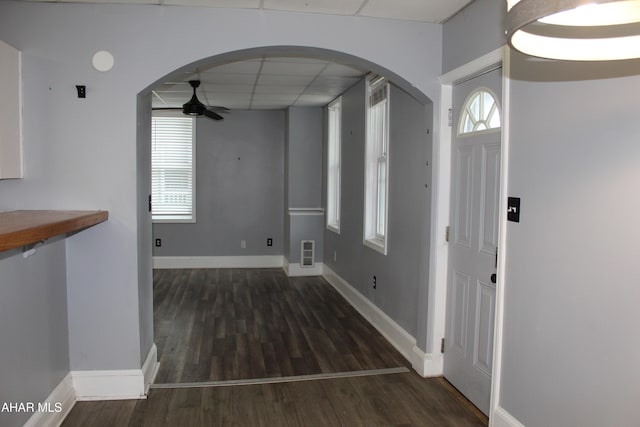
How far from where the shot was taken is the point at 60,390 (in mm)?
2930

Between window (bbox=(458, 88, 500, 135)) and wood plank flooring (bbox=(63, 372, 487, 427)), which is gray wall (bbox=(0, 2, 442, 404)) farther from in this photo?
window (bbox=(458, 88, 500, 135))

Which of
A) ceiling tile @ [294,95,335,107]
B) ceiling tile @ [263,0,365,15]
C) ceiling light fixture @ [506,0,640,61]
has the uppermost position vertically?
ceiling tile @ [294,95,335,107]

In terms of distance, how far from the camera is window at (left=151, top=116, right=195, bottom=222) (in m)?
7.84

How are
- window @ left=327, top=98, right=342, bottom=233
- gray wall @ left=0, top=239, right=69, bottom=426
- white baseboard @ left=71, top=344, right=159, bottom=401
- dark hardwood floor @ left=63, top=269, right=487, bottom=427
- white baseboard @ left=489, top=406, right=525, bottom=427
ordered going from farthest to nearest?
1. window @ left=327, top=98, right=342, bottom=233
2. white baseboard @ left=71, top=344, right=159, bottom=401
3. dark hardwood floor @ left=63, top=269, right=487, bottom=427
4. white baseboard @ left=489, top=406, right=525, bottom=427
5. gray wall @ left=0, top=239, right=69, bottom=426

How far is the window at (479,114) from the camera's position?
2916mm

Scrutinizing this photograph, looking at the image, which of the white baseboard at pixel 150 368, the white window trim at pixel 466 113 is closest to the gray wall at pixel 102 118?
the white baseboard at pixel 150 368

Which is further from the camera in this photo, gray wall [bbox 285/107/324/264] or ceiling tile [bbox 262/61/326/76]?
gray wall [bbox 285/107/324/264]

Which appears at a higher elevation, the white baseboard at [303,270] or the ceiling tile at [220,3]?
the ceiling tile at [220,3]

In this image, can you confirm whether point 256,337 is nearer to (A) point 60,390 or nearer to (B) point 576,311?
(A) point 60,390

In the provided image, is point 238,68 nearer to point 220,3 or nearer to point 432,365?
point 220,3

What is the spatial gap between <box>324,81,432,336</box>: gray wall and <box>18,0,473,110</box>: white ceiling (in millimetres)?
582

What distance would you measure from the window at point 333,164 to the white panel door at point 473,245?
3471 mm

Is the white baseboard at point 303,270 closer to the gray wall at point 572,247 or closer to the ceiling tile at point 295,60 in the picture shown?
the ceiling tile at point 295,60

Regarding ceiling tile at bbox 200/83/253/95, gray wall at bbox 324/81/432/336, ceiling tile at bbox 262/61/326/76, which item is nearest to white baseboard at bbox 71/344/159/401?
gray wall at bbox 324/81/432/336
